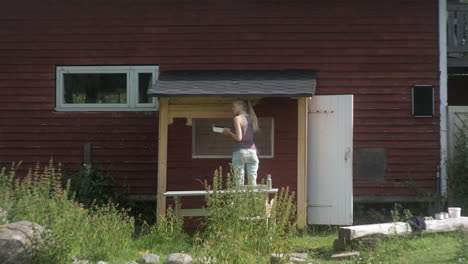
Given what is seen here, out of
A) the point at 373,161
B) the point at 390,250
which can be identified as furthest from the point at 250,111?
the point at 390,250

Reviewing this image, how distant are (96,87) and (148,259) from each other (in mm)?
5130

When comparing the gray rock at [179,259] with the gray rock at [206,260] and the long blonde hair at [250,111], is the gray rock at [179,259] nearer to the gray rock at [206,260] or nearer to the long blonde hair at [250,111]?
the gray rock at [206,260]

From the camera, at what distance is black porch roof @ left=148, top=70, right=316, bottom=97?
11172 mm

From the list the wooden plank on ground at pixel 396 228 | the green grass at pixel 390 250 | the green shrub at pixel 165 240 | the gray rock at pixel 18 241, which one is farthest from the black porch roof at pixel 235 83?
the gray rock at pixel 18 241

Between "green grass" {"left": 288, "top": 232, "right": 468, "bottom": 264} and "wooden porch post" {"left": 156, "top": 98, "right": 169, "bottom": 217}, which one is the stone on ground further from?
"wooden porch post" {"left": 156, "top": 98, "right": 169, "bottom": 217}

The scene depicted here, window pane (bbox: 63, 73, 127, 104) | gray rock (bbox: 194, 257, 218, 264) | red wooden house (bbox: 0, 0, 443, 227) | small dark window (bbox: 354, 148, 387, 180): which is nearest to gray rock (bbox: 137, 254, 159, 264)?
gray rock (bbox: 194, 257, 218, 264)

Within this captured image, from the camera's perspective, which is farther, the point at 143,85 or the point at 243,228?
the point at 143,85

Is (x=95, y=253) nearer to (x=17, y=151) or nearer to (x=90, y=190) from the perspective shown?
(x=90, y=190)

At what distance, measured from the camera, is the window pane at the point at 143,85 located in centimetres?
1302

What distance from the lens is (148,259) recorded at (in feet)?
28.5

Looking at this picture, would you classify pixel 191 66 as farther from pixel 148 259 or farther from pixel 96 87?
pixel 148 259

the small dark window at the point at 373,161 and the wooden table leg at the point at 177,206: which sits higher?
the small dark window at the point at 373,161

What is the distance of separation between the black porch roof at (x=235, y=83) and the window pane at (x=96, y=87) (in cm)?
85

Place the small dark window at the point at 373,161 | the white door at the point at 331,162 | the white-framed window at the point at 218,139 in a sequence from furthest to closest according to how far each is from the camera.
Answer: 1. the small dark window at the point at 373,161
2. the white-framed window at the point at 218,139
3. the white door at the point at 331,162
